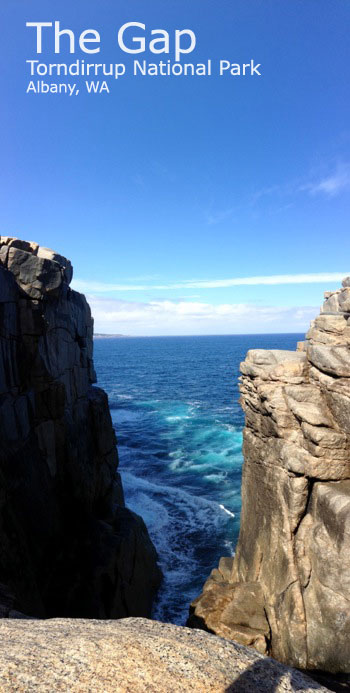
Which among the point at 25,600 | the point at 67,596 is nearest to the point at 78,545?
the point at 67,596

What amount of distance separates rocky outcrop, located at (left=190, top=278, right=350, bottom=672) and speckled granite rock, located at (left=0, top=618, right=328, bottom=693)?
736 centimetres

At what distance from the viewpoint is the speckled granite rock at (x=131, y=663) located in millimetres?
5434

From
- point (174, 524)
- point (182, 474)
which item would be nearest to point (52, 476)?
point (174, 524)

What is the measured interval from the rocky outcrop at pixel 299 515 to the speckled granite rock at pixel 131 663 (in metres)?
7.36

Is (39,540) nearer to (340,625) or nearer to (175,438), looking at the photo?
(340,625)

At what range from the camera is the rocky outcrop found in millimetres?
12703

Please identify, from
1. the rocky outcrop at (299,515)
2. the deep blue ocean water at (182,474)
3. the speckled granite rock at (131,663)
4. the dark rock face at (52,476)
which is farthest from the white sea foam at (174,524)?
the speckled granite rock at (131,663)

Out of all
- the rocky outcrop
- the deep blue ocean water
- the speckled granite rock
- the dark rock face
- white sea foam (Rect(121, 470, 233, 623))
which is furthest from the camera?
the deep blue ocean water

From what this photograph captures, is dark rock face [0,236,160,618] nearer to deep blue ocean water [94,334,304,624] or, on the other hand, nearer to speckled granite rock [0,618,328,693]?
deep blue ocean water [94,334,304,624]

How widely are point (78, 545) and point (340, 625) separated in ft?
45.2

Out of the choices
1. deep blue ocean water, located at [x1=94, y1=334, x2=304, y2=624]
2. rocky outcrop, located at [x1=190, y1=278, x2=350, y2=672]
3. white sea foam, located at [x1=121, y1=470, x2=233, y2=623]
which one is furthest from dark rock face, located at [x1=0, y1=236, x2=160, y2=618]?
rocky outcrop, located at [x1=190, y1=278, x2=350, y2=672]

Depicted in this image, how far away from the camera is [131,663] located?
5922 millimetres

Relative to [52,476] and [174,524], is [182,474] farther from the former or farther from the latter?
[52,476]

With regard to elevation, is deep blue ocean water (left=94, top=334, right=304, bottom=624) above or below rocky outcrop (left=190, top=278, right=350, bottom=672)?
below
